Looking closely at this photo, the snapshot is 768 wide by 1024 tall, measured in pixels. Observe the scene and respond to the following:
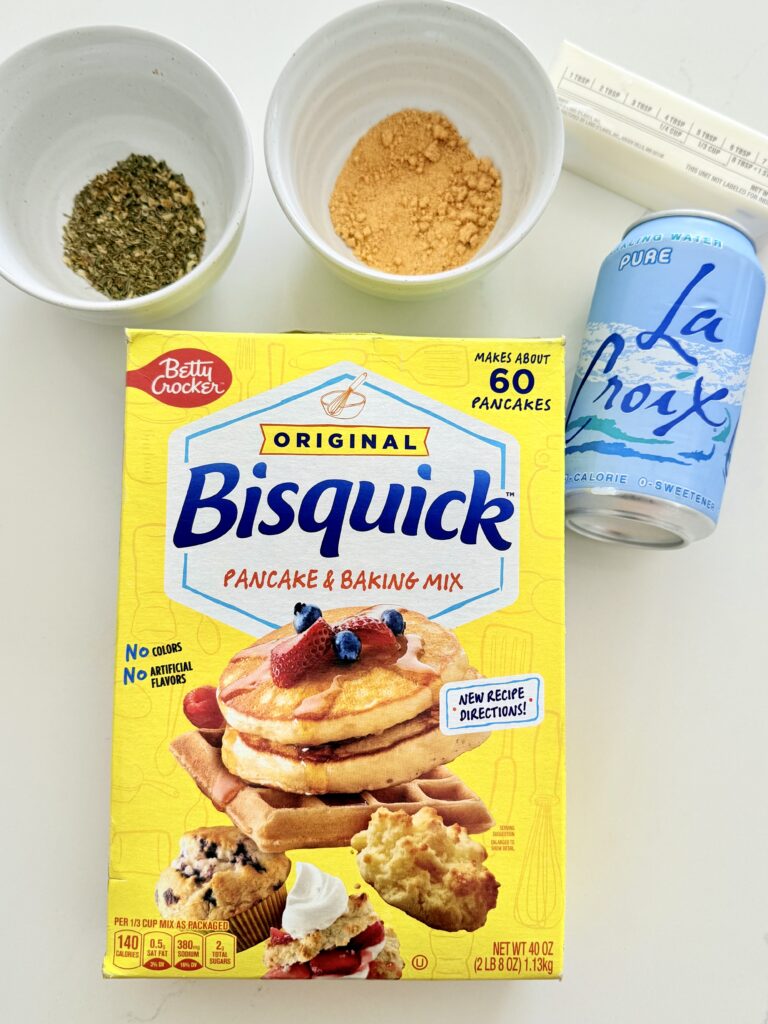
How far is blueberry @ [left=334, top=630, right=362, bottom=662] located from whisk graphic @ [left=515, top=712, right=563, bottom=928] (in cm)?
18

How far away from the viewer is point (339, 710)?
2.56 ft

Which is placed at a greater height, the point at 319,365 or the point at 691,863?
the point at 319,365

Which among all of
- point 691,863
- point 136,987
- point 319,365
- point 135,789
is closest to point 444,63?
point 319,365

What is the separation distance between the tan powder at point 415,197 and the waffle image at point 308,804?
0.49 meters

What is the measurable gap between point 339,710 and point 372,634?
7cm

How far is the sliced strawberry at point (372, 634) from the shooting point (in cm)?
79

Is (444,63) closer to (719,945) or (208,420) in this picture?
(208,420)

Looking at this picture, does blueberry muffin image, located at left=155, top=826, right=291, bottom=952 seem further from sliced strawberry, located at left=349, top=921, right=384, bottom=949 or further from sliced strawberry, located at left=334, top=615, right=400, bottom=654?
sliced strawberry, located at left=334, top=615, right=400, bottom=654

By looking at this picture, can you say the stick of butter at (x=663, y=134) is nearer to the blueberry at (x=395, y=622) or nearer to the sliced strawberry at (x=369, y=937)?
the blueberry at (x=395, y=622)

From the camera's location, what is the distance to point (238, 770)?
0.78 meters

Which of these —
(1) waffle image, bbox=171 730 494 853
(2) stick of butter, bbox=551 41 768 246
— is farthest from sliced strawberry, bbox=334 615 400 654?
(2) stick of butter, bbox=551 41 768 246

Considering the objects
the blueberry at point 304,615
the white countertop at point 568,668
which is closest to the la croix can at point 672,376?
the white countertop at point 568,668

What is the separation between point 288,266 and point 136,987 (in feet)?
2.49

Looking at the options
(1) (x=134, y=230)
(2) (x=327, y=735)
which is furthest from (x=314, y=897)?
(1) (x=134, y=230)
